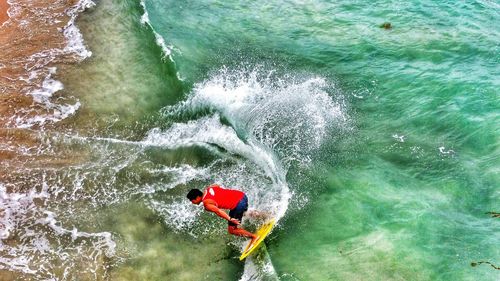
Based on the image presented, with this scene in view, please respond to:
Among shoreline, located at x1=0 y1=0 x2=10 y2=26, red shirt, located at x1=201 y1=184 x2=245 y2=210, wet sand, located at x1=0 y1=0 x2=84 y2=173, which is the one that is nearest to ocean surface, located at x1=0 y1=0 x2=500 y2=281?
wet sand, located at x1=0 y1=0 x2=84 y2=173

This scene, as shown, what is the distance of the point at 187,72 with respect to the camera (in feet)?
40.7

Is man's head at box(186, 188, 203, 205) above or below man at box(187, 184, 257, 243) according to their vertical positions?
above

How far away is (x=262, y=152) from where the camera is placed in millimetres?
9844

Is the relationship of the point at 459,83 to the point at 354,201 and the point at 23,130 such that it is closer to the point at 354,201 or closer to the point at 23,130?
the point at 354,201

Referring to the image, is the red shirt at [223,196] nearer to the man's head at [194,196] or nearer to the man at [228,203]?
the man at [228,203]

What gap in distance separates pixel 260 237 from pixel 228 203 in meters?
0.87

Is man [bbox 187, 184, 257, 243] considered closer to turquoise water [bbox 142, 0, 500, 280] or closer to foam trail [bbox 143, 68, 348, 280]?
foam trail [bbox 143, 68, 348, 280]

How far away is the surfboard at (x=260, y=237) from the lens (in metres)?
7.76

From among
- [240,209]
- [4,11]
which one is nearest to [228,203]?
[240,209]

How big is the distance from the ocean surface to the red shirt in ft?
2.74

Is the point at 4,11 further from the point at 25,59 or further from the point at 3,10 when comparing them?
the point at 25,59

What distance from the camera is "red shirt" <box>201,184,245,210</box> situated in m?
7.68

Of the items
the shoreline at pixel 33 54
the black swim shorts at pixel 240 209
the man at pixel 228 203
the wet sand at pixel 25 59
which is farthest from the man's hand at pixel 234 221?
the shoreline at pixel 33 54

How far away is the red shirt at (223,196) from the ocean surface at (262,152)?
837 mm
